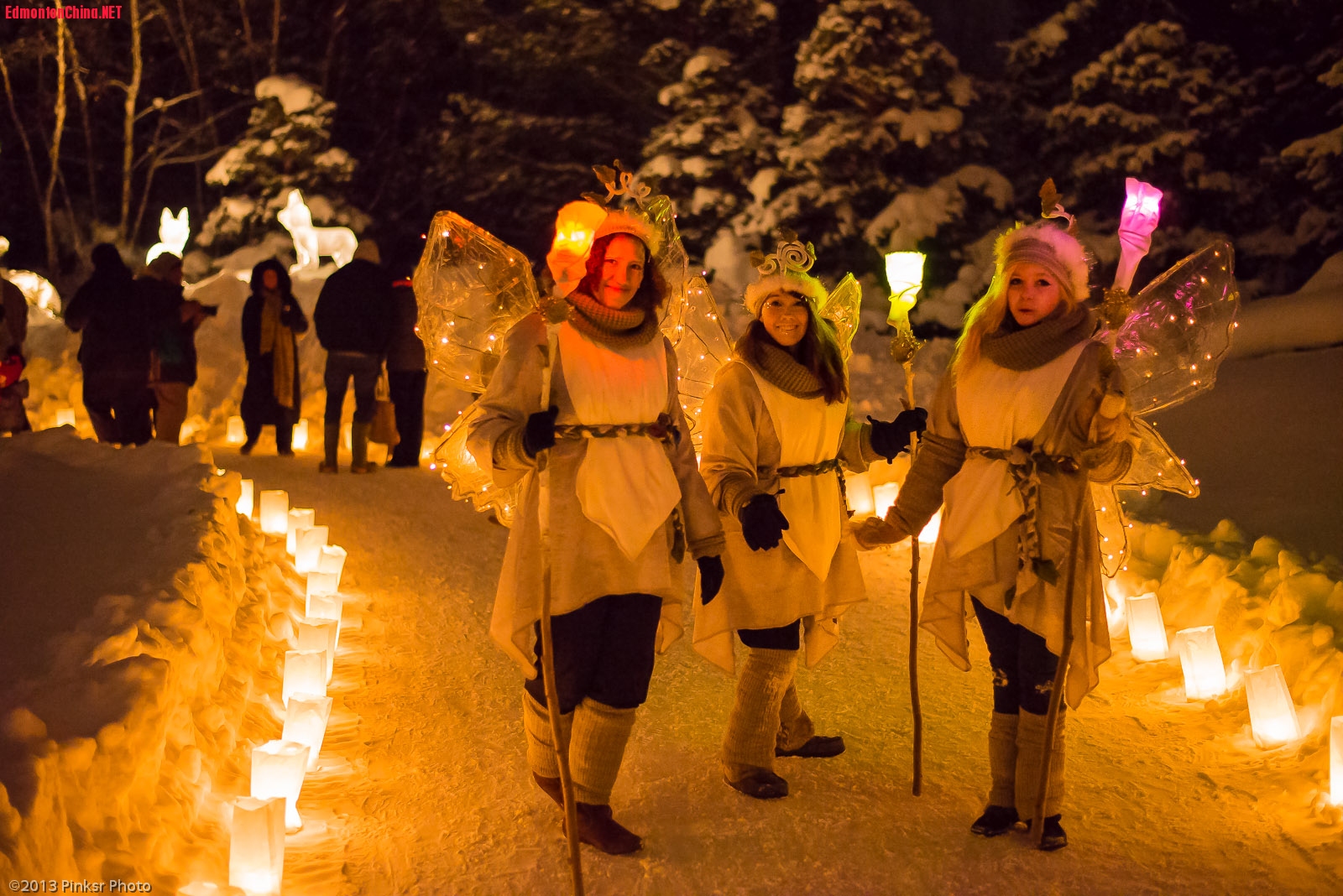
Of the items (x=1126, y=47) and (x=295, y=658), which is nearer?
(x=295, y=658)

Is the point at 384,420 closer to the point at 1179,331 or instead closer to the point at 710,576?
the point at 710,576

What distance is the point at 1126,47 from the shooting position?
43.8ft

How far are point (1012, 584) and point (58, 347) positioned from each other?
13.1m

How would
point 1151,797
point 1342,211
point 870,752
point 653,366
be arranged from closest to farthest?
point 653,366
point 1151,797
point 870,752
point 1342,211

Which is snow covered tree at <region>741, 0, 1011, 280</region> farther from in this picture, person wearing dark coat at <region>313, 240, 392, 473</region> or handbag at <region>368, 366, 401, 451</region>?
person wearing dark coat at <region>313, 240, 392, 473</region>

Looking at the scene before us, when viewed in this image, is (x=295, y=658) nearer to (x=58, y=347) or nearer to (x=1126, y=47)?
(x=58, y=347)

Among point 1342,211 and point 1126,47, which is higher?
point 1126,47

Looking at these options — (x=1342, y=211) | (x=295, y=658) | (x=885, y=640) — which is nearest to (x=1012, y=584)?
(x=885, y=640)

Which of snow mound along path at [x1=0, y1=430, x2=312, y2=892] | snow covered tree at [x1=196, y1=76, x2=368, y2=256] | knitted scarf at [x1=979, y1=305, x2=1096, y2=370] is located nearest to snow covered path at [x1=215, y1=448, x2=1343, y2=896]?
snow mound along path at [x1=0, y1=430, x2=312, y2=892]

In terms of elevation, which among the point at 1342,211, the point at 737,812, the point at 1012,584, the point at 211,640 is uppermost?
the point at 1342,211

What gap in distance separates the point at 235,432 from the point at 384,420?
210cm

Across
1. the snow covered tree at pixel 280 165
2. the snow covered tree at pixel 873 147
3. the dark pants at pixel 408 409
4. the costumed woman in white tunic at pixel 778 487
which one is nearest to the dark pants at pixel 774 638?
the costumed woman in white tunic at pixel 778 487

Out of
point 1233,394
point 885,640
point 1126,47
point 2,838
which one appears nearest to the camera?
point 2,838

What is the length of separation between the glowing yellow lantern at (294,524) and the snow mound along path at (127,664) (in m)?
0.52
